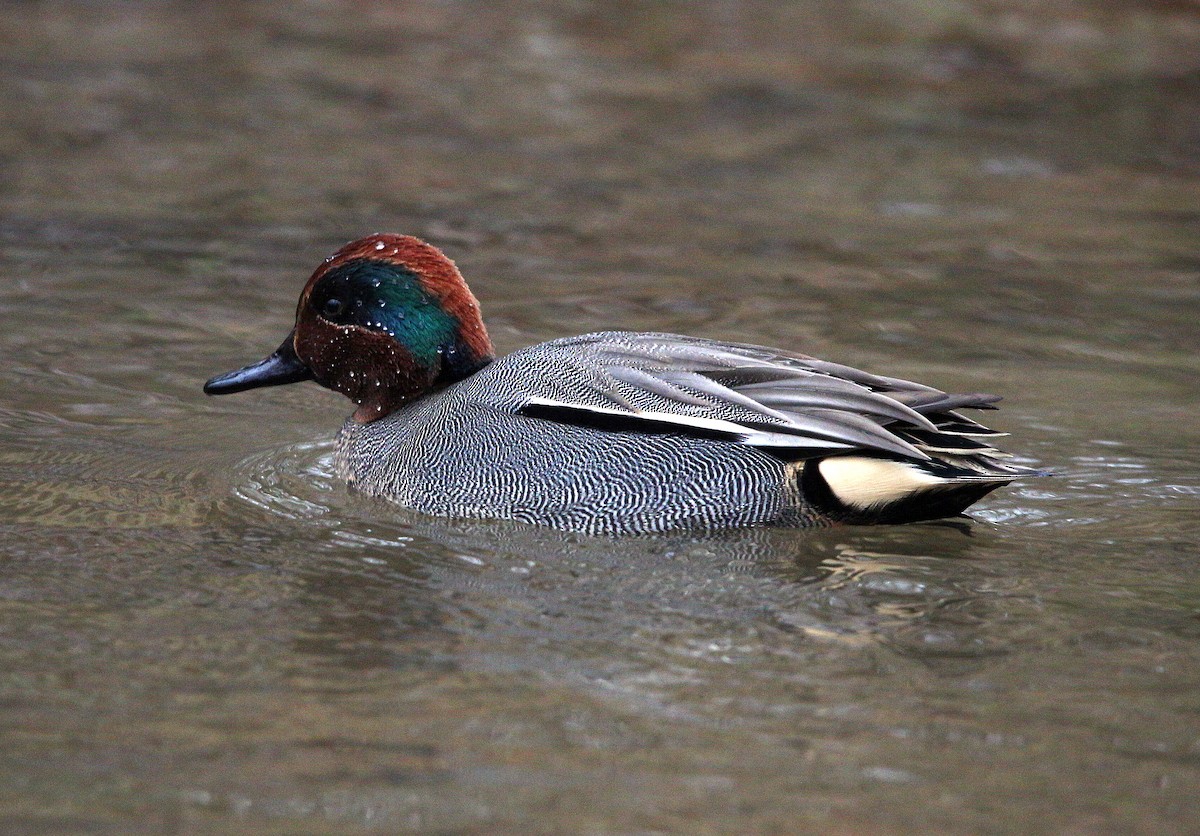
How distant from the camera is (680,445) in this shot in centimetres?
601

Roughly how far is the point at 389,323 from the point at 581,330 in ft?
7.54

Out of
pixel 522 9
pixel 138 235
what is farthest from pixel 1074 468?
pixel 522 9

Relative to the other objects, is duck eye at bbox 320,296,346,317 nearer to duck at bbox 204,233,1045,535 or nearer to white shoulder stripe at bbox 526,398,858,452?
duck at bbox 204,233,1045,535

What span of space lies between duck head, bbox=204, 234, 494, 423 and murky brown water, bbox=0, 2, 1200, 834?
18.5 inches

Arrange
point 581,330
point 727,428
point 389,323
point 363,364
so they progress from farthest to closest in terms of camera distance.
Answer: point 581,330, point 363,364, point 389,323, point 727,428

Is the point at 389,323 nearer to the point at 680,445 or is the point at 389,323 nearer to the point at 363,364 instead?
the point at 363,364

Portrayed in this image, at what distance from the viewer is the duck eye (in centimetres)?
671

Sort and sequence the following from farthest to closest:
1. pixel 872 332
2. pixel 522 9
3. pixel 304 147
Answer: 1. pixel 522 9
2. pixel 304 147
3. pixel 872 332

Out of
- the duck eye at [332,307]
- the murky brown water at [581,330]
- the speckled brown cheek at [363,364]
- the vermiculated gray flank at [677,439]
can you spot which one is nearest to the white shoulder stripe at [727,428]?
the vermiculated gray flank at [677,439]

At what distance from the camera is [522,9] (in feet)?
55.1

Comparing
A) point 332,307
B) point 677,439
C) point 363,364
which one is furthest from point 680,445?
point 332,307

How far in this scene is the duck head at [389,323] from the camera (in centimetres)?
662

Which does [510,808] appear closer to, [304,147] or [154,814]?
[154,814]

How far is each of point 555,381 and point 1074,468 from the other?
85.3 inches
